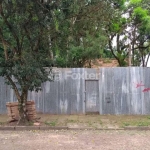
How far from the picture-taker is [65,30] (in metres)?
12.4

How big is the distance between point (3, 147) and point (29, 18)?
5.04 meters

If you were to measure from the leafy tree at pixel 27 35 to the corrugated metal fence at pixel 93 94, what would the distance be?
2.73 m

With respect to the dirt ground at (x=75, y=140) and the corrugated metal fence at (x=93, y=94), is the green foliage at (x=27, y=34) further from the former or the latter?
the corrugated metal fence at (x=93, y=94)

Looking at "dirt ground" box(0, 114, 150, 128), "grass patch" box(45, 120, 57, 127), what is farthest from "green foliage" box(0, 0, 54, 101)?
"dirt ground" box(0, 114, 150, 128)

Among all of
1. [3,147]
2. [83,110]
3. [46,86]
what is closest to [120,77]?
[83,110]

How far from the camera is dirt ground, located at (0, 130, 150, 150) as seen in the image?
7.76 metres

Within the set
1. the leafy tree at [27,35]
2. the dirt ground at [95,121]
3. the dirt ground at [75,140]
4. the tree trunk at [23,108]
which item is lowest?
the dirt ground at [75,140]

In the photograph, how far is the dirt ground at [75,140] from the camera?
25.5 feet

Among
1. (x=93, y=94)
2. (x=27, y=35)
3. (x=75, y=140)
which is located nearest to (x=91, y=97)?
(x=93, y=94)

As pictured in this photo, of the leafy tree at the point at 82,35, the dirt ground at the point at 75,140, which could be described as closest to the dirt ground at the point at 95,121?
the dirt ground at the point at 75,140

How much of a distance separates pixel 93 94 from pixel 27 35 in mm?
4897

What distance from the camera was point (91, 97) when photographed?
14516 millimetres

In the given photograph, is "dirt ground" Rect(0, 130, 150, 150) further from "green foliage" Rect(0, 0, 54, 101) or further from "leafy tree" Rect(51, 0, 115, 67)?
"leafy tree" Rect(51, 0, 115, 67)

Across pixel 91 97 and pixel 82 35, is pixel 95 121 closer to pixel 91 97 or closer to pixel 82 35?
pixel 91 97
